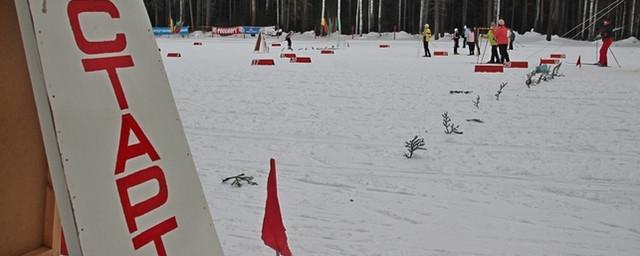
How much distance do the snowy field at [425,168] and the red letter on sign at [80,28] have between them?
174cm

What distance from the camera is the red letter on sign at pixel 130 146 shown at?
7.11ft

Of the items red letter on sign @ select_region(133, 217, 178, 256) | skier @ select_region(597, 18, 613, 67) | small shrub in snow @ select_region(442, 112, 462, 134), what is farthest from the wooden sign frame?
skier @ select_region(597, 18, 613, 67)

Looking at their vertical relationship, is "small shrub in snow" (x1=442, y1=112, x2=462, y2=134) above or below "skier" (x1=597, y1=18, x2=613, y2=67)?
below

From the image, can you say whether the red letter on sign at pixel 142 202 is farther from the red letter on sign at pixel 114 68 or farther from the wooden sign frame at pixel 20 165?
the wooden sign frame at pixel 20 165

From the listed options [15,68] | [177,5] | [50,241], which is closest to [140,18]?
[15,68]

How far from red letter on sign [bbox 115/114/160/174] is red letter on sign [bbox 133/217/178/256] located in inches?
10.0

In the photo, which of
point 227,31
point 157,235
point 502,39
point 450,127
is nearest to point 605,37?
point 502,39

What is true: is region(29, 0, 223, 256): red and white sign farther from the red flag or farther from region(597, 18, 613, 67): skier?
region(597, 18, 613, 67): skier

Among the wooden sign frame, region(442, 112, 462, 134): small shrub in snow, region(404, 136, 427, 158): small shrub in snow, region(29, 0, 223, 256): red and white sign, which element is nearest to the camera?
region(29, 0, 223, 256): red and white sign

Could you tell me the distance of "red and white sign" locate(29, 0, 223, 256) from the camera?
2.00 meters

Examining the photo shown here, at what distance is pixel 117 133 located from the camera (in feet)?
7.11

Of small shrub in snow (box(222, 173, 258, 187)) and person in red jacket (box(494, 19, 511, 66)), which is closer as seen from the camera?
small shrub in snow (box(222, 173, 258, 187))

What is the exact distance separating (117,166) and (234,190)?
2.71m

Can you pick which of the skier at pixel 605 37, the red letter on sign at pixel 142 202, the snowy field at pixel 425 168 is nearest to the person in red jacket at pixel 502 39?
the skier at pixel 605 37
